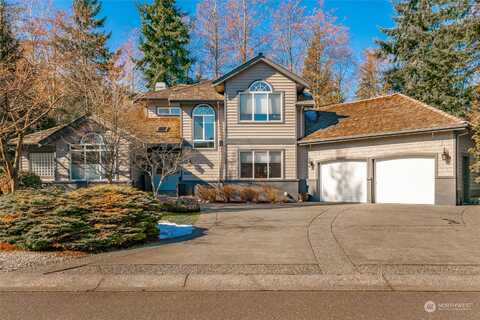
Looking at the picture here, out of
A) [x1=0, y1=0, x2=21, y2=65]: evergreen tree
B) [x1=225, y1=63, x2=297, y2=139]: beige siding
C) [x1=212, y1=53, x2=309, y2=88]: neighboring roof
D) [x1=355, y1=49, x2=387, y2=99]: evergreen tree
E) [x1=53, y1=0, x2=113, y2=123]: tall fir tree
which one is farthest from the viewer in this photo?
[x1=355, y1=49, x2=387, y2=99]: evergreen tree

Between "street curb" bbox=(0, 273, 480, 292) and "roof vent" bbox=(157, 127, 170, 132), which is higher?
"roof vent" bbox=(157, 127, 170, 132)

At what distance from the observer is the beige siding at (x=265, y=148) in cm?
1772

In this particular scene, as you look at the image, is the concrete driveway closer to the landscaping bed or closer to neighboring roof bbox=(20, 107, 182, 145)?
the landscaping bed

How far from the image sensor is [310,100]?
1797 centimetres

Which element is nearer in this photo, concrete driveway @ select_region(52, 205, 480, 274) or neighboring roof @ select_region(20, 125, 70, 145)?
concrete driveway @ select_region(52, 205, 480, 274)

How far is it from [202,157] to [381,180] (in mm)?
9759

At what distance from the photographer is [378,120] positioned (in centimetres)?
1684

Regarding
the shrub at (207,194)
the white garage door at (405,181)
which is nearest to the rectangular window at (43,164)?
the shrub at (207,194)

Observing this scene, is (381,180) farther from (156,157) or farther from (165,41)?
(165,41)

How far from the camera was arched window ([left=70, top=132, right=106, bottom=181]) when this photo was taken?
55.4 feet

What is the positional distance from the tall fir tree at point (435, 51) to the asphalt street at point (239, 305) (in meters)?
23.0

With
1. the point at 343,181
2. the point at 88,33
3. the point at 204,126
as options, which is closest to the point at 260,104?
the point at 204,126

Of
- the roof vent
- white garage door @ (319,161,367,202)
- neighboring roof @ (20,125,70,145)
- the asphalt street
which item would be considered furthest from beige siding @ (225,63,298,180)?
the asphalt street

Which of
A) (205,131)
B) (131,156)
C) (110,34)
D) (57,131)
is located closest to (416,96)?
(205,131)
